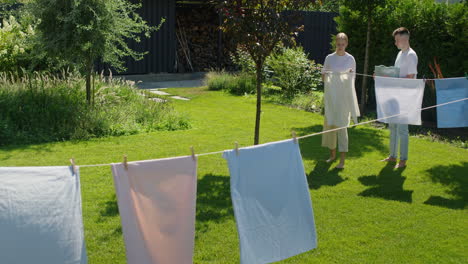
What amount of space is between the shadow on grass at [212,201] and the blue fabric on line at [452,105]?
2.88m

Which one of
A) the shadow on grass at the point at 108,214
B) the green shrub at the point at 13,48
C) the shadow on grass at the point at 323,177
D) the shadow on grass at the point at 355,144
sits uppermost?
the green shrub at the point at 13,48

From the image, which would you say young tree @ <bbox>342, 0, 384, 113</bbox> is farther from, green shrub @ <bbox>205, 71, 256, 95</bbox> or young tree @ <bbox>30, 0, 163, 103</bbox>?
young tree @ <bbox>30, 0, 163, 103</bbox>

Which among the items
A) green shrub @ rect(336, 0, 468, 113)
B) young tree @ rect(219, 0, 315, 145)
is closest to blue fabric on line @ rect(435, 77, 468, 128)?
young tree @ rect(219, 0, 315, 145)

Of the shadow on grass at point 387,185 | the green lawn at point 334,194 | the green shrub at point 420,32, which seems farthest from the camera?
the green shrub at point 420,32

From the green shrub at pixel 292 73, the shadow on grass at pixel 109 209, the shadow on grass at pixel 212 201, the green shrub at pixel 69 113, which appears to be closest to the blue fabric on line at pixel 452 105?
the shadow on grass at pixel 212 201

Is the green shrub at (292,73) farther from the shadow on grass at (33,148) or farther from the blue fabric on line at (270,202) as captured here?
the blue fabric on line at (270,202)

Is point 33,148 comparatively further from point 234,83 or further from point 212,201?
point 234,83

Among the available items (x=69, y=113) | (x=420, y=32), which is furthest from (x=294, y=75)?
(x=69, y=113)

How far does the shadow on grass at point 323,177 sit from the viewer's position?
6.89m

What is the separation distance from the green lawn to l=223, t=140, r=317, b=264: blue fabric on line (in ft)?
2.78

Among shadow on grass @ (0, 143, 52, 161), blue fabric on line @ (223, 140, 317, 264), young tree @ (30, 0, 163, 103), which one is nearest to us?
blue fabric on line @ (223, 140, 317, 264)

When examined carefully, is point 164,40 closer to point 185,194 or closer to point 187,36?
point 187,36

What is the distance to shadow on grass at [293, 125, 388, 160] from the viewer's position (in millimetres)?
8398

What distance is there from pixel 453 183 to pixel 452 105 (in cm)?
100
